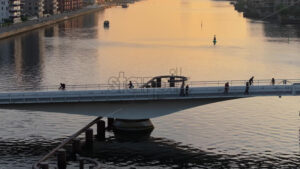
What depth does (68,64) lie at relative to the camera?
77000 mm

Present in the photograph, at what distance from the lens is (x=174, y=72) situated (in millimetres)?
70625

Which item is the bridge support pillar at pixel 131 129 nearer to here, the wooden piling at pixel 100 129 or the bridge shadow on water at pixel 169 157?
the wooden piling at pixel 100 129

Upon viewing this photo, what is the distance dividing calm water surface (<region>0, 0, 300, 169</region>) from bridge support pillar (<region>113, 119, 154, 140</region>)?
33.9 inches

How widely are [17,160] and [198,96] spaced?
1061cm

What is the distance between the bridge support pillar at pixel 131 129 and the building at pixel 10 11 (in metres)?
91.6

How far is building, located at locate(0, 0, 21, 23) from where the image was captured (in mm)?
129875

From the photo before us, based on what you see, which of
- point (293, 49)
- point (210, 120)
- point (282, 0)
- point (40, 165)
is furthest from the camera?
point (282, 0)

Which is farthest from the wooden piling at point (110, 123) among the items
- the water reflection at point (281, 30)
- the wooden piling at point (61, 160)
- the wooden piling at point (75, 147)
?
the water reflection at point (281, 30)

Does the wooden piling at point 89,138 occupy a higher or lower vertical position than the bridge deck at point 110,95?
lower

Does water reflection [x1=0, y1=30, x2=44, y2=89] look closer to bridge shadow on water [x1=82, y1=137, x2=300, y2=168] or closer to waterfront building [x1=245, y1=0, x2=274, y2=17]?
bridge shadow on water [x1=82, y1=137, x2=300, y2=168]

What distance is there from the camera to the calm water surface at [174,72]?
120ft

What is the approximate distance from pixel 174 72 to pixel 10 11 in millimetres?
72412

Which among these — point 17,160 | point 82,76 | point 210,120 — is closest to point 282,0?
point 82,76

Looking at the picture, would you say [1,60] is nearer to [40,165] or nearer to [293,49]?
[293,49]
